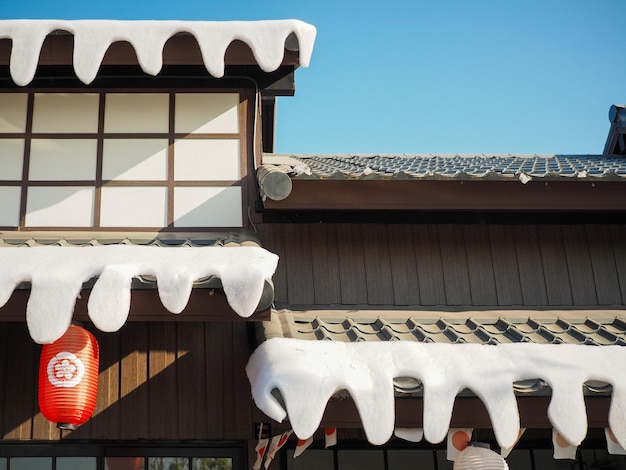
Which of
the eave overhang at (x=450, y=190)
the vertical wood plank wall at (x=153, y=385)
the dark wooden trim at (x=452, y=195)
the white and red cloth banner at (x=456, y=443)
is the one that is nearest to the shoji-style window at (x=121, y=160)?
the eave overhang at (x=450, y=190)

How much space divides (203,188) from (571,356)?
3.46 m

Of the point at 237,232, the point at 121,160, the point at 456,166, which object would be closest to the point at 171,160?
the point at 121,160

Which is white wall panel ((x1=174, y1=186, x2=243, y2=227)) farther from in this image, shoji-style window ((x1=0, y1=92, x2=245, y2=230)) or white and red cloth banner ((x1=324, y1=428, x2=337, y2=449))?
white and red cloth banner ((x1=324, y1=428, x2=337, y2=449))

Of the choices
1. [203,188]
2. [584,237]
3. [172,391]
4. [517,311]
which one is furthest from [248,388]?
[584,237]

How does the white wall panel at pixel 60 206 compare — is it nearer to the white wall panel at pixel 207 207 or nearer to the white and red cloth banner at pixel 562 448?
the white wall panel at pixel 207 207

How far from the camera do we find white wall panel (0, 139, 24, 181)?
21.1 ft

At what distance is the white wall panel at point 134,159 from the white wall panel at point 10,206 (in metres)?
0.80

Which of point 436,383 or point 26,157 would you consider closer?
point 436,383

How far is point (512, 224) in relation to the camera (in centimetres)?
679

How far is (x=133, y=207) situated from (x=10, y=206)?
110cm

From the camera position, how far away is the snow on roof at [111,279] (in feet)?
14.4

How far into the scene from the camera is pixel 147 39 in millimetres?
6137

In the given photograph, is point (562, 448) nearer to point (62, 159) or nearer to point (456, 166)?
point (456, 166)

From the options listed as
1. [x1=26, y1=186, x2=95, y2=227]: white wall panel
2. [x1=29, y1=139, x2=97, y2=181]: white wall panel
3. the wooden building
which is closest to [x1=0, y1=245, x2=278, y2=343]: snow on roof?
the wooden building
